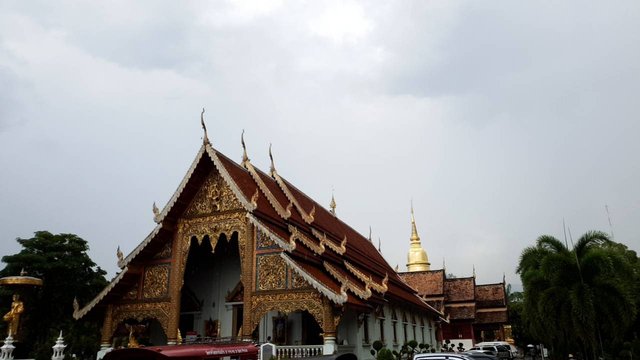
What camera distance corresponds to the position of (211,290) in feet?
53.8

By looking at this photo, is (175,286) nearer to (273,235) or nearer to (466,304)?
(273,235)

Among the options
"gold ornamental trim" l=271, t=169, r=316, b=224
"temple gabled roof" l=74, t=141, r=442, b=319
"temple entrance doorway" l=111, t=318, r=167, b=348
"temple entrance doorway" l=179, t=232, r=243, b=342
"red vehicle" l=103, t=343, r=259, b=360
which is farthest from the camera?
"gold ornamental trim" l=271, t=169, r=316, b=224

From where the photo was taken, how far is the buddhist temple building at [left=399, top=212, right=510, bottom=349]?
3428cm

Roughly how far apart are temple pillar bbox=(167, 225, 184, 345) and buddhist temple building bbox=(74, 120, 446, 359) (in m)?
0.03

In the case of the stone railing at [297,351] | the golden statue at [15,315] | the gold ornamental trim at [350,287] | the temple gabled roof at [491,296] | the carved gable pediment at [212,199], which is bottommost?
the stone railing at [297,351]

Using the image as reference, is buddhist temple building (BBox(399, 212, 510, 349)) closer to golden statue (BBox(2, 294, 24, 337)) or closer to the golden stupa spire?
the golden stupa spire

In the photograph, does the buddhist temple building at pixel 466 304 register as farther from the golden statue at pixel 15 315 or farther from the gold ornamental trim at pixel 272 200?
the golden statue at pixel 15 315

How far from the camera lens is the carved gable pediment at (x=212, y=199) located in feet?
48.6

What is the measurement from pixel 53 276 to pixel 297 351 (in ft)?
55.1

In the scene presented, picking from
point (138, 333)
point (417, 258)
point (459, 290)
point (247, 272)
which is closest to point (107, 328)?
point (138, 333)

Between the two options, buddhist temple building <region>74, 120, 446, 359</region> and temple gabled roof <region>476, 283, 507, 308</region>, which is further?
temple gabled roof <region>476, 283, 507, 308</region>

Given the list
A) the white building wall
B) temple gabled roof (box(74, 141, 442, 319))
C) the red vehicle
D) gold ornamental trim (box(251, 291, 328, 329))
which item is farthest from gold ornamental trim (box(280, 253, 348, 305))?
the red vehicle

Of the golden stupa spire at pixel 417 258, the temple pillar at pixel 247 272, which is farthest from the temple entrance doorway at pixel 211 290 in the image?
the golden stupa spire at pixel 417 258

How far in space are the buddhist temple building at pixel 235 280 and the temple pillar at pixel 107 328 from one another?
3 centimetres
